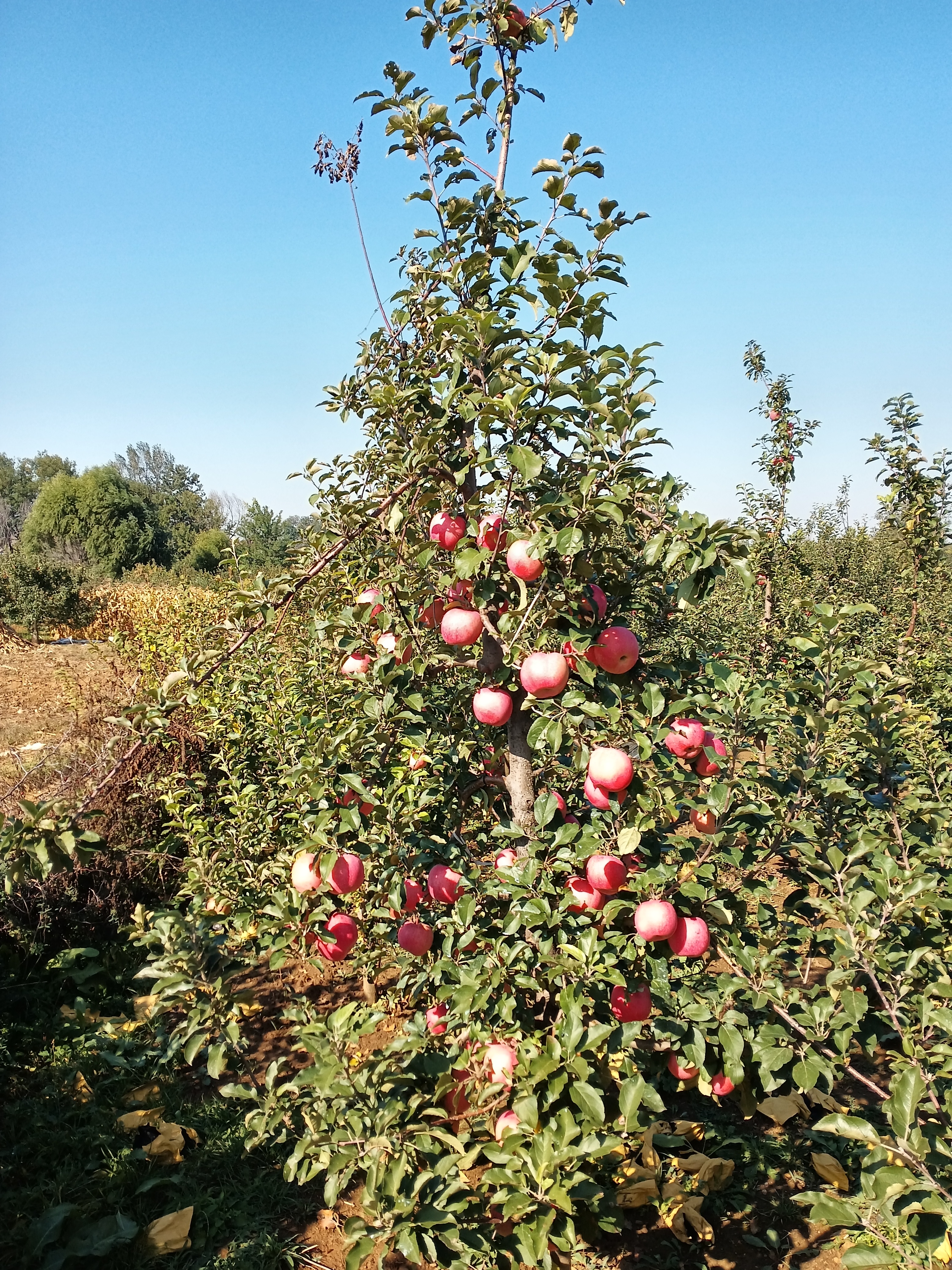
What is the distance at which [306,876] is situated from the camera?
1.87 metres

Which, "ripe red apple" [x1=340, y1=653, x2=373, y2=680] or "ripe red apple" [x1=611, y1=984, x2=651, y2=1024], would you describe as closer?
"ripe red apple" [x1=611, y1=984, x2=651, y2=1024]

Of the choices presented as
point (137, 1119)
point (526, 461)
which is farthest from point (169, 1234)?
point (526, 461)

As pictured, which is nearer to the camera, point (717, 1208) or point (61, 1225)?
point (61, 1225)

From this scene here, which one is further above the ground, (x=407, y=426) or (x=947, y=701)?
(x=407, y=426)

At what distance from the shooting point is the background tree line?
12.6 meters

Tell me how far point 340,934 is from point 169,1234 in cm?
108

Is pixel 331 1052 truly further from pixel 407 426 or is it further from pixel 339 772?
pixel 407 426

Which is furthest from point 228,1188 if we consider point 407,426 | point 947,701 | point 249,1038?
point 947,701

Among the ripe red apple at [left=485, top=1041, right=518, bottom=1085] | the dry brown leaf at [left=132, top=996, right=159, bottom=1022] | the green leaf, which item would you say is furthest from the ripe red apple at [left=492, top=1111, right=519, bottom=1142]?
the dry brown leaf at [left=132, top=996, right=159, bottom=1022]

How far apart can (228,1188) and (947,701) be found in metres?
3.95

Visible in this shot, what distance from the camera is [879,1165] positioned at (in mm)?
1529

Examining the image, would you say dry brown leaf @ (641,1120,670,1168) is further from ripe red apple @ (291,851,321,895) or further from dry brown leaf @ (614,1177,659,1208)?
ripe red apple @ (291,851,321,895)

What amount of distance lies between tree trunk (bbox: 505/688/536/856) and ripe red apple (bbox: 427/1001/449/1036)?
1.74ft

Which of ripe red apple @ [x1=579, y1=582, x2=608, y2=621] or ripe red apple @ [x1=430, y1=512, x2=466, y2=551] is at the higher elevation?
ripe red apple @ [x1=430, y1=512, x2=466, y2=551]
